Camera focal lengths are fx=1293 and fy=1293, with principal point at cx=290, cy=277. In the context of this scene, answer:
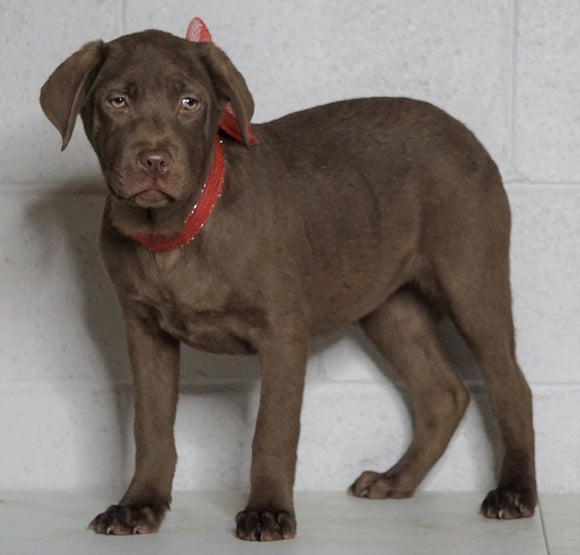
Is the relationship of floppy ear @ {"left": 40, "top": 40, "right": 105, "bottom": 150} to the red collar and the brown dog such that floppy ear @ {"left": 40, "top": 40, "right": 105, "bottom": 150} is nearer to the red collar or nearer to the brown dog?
the brown dog

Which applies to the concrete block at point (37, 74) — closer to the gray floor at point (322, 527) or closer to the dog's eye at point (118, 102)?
the dog's eye at point (118, 102)

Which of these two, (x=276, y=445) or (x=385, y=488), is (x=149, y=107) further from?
(x=385, y=488)

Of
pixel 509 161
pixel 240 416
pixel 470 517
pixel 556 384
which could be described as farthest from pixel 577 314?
pixel 240 416

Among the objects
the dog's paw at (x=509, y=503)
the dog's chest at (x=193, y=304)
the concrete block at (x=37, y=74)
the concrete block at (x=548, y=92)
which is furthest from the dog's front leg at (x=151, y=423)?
the concrete block at (x=548, y=92)

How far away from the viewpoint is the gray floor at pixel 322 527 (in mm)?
3414

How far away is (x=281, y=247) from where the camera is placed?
350cm

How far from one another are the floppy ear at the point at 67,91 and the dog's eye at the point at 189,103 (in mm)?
265

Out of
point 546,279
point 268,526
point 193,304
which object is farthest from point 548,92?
point 268,526

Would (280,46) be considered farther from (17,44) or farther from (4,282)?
(4,282)

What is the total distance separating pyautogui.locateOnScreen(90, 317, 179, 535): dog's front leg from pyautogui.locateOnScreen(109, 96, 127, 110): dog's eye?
68 cm

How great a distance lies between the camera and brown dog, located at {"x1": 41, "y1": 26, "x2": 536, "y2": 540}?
329cm

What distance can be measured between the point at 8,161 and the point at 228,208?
113 cm

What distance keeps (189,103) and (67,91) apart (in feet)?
1.03

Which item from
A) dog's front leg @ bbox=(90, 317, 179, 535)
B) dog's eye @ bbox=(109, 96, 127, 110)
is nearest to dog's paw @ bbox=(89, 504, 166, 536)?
dog's front leg @ bbox=(90, 317, 179, 535)
